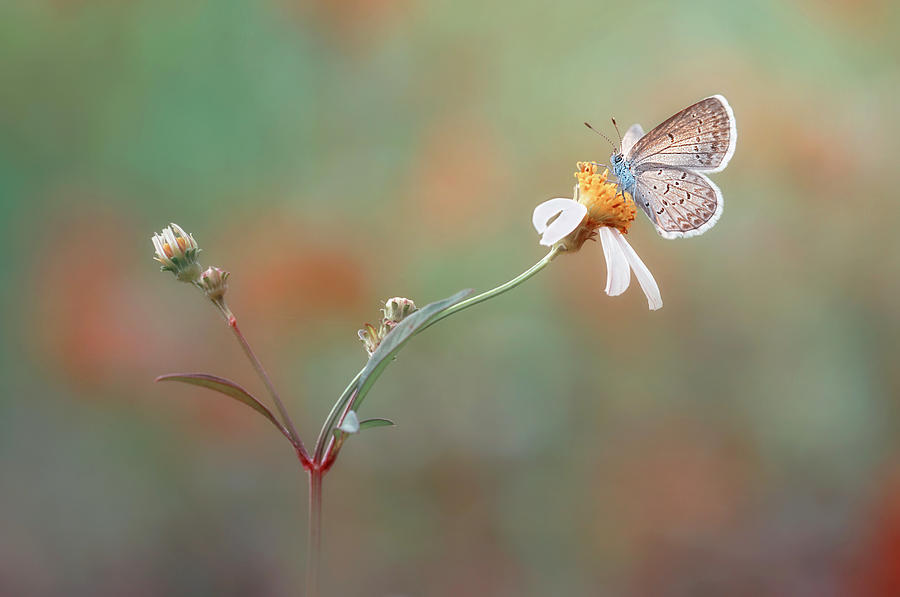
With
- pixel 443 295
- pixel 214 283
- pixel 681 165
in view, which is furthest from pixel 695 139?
pixel 443 295

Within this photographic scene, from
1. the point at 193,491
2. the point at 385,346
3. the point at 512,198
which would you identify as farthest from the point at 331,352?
the point at 385,346

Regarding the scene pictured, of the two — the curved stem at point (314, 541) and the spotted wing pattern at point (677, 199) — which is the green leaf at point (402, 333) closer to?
the curved stem at point (314, 541)

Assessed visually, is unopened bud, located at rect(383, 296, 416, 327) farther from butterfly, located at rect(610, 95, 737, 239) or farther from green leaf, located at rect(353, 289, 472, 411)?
butterfly, located at rect(610, 95, 737, 239)

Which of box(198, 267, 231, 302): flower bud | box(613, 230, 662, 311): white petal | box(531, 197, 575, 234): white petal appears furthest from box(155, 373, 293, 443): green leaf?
box(613, 230, 662, 311): white petal

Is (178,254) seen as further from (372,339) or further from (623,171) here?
(623,171)

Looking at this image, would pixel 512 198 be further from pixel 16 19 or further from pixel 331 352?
pixel 16 19

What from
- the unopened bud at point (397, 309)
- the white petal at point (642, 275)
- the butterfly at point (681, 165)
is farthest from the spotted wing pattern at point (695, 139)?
the unopened bud at point (397, 309)
